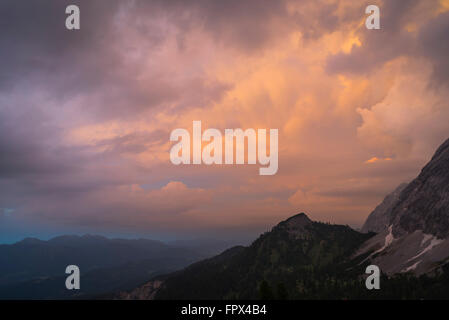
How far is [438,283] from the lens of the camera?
7761 inches
